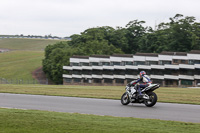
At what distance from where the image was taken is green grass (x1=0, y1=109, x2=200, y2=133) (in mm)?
11172

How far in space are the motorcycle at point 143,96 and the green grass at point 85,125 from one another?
5412mm

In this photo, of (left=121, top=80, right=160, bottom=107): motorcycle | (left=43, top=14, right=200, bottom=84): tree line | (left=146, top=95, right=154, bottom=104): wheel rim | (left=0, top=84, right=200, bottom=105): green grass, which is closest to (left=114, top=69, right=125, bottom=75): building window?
(left=43, top=14, right=200, bottom=84): tree line

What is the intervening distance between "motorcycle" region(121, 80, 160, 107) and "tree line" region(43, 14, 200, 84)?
8317cm

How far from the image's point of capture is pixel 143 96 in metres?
19.5

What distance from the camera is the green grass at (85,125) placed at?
11.2m

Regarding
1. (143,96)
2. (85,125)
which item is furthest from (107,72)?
(85,125)

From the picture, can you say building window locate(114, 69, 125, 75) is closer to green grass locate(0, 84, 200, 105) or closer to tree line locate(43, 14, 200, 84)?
tree line locate(43, 14, 200, 84)

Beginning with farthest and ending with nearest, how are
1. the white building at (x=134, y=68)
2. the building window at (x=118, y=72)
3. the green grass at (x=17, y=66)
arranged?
the green grass at (x=17, y=66)
the building window at (x=118, y=72)
the white building at (x=134, y=68)

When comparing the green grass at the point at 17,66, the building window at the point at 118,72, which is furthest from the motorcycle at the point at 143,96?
the green grass at the point at 17,66

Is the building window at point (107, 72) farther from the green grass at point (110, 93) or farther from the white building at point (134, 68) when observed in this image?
the green grass at point (110, 93)

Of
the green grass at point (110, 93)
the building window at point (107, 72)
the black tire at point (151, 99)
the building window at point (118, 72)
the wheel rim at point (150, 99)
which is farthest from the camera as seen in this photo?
the building window at point (107, 72)

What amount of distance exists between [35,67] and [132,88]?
135 meters

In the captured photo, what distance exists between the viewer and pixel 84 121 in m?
13.1

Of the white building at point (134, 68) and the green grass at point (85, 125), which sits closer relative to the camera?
the green grass at point (85, 125)
